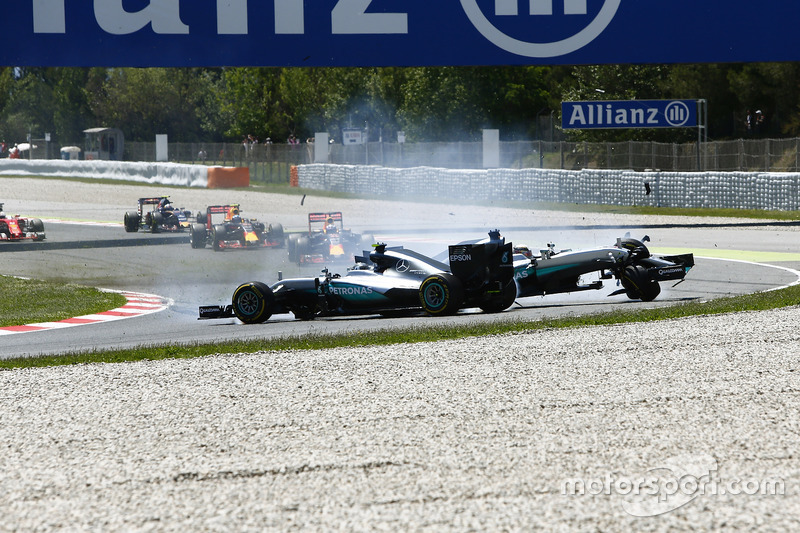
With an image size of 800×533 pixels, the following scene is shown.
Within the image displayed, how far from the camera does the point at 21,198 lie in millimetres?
43500

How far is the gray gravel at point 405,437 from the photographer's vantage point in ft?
15.8

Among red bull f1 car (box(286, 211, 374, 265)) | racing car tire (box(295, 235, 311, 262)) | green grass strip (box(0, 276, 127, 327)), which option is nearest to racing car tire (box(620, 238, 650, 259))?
red bull f1 car (box(286, 211, 374, 265))

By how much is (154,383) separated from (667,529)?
15.7ft

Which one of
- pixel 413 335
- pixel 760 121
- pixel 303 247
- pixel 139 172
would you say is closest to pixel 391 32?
pixel 303 247

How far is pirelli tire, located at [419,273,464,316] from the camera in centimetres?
1212

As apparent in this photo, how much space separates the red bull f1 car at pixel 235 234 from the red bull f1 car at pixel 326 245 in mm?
3206

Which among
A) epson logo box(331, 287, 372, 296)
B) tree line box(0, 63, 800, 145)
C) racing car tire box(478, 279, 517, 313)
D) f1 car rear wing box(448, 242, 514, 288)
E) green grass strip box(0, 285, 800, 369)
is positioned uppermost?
tree line box(0, 63, 800, 145)

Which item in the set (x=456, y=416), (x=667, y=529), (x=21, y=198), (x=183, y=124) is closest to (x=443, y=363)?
(x=456, y=416)

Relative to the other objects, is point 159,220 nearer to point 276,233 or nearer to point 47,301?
point 276,233

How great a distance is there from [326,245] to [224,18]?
8098 millimetres

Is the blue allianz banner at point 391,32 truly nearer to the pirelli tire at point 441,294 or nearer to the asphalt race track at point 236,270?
the asphalt race track at point 236,270

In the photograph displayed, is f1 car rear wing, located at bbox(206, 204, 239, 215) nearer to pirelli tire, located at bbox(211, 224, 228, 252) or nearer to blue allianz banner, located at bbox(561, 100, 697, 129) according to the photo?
pirelli tire, located at bbox(211, 224, 228, 252)

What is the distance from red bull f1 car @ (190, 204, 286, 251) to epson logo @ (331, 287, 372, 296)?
9.67 metres

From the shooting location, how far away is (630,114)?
33156mm
